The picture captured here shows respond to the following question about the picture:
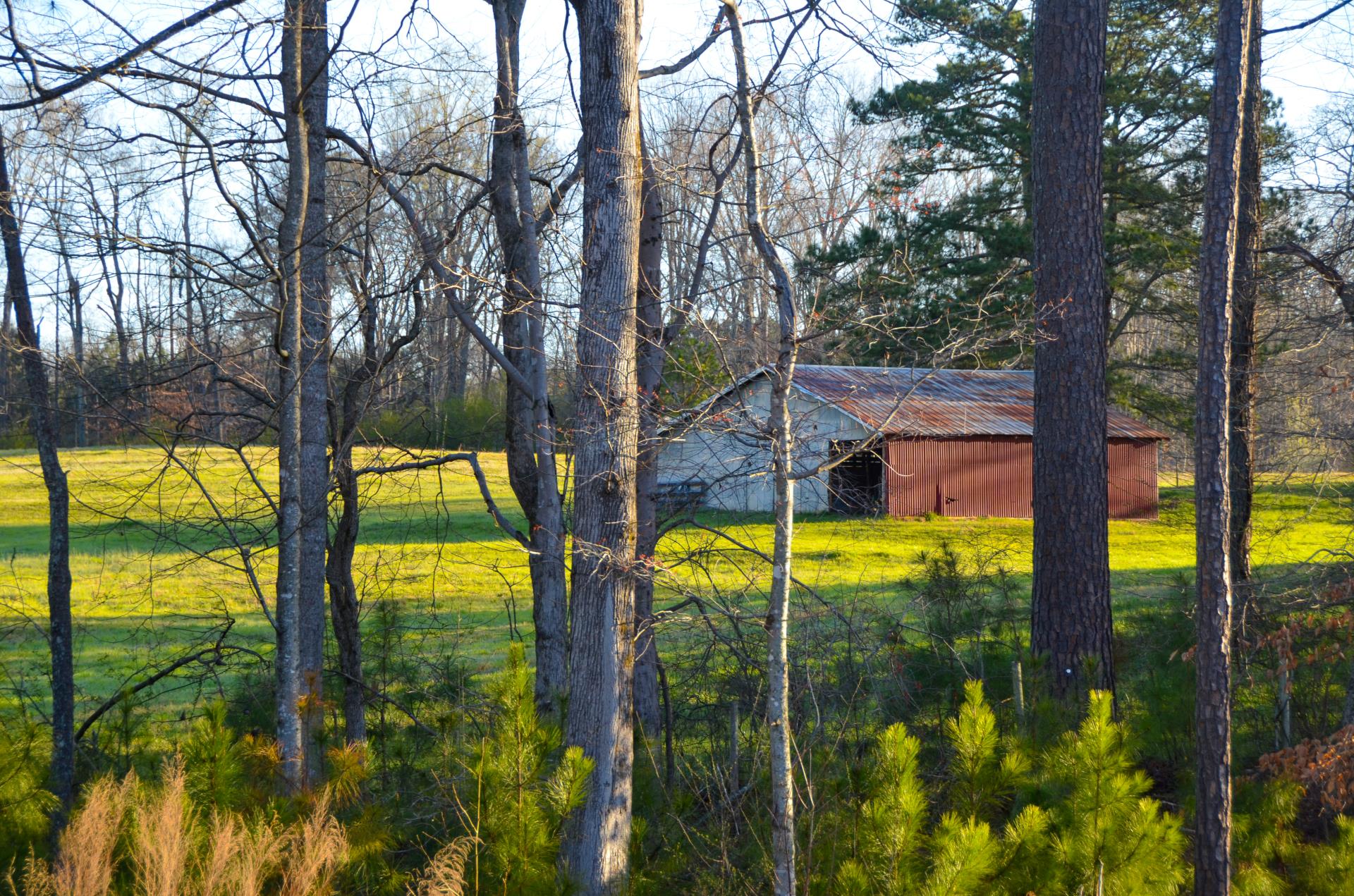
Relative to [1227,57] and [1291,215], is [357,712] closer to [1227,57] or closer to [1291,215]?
[1227,57]

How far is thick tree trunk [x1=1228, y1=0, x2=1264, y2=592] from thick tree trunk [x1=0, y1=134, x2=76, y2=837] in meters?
9.99

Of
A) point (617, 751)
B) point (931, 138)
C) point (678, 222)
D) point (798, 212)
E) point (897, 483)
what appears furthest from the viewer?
point (897, 483)

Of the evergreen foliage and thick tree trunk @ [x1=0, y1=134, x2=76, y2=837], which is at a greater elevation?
thick tree trunk @ [x1=0, y1=134, x2=76, y2=837]

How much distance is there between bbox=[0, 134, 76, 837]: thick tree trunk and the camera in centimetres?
558

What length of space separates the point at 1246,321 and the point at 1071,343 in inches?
144

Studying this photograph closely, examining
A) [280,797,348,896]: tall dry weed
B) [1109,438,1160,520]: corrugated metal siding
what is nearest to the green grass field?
[1109,438,1160,520]: corrugated metal siding

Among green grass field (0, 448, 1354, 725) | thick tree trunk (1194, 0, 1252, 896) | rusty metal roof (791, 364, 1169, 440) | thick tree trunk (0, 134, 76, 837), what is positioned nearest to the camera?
thick tree trunk (1194, 0, 1252, 896)

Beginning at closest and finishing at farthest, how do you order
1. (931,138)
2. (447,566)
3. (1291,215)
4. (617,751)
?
(617,751) → (1291,215) → (447,566) → (931,138)

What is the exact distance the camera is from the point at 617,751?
4996 millimetres

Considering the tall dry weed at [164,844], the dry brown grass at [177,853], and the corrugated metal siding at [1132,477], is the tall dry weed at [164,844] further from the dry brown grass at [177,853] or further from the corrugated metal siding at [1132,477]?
the corrugated metal siding at [1132,477]

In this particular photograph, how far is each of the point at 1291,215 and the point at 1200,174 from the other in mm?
5416

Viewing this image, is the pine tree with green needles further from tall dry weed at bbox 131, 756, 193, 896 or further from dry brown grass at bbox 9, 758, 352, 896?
tall dry weed at bbox 131, 756, 193, 896

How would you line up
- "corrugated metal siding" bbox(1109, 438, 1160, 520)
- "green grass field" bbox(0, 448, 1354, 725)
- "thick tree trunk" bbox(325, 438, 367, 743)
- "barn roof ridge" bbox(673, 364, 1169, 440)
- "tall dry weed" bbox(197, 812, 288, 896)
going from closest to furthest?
1. "tall dry weed" bbox(197, 812, 288, 896)
2. "green grass field" bbox(0, 448, 1354, 725)
3. "thick tree trunk" bbox(325, 438, 367, 743)
4. "barn roof ridge" bbox(673, 364, 1169, 440)
5. "corrugated metal siding" bbox(1109, 438, 1160, 520)

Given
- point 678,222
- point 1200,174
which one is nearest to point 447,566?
point 678,222
